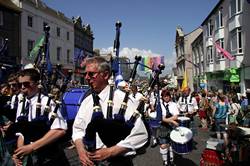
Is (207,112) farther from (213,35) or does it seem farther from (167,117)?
(213,35)

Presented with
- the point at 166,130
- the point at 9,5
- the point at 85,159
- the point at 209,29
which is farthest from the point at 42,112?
the point at 209,29

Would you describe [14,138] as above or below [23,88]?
below

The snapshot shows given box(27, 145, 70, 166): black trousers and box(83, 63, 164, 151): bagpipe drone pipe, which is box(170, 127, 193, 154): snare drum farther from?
box(83, 63, 164, 151): bagpipe drone pipe

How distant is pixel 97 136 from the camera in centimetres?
284

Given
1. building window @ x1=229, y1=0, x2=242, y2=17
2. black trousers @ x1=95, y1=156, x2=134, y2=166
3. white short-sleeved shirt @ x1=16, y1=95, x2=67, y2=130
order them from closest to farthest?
black trousers @ x1=95, y1=156, x2=134, y2=166
white short-sleeved shirt @ x1=16, y1=95, x2=67, y2=130
building window @ x1=229, y1=0, x2=242, y2=17

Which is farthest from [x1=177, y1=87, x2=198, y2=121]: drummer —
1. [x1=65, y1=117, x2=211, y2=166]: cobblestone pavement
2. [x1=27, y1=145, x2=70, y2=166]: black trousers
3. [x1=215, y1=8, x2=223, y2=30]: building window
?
[x1=215, y1=8, x2=223, y2=30]: building window

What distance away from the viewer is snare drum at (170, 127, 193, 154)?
6336 mm

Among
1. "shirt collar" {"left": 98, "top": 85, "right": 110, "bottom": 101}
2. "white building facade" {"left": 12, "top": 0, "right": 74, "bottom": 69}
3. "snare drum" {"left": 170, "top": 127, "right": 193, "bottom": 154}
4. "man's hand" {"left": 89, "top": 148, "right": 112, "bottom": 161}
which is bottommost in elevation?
"snare drum" {"left": 170, "top": 127, "right": 193, "bottom": 154}

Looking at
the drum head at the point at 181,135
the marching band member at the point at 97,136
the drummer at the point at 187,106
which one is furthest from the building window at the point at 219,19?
the marching band member at the point at 97,136

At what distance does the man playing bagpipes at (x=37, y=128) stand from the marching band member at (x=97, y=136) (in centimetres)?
39

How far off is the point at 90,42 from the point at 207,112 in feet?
124

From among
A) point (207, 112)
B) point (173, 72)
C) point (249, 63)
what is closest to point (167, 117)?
point (207, 112)

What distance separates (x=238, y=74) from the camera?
1028 inches

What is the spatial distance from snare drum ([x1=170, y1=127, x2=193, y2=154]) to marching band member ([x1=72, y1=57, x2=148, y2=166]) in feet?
12.0
